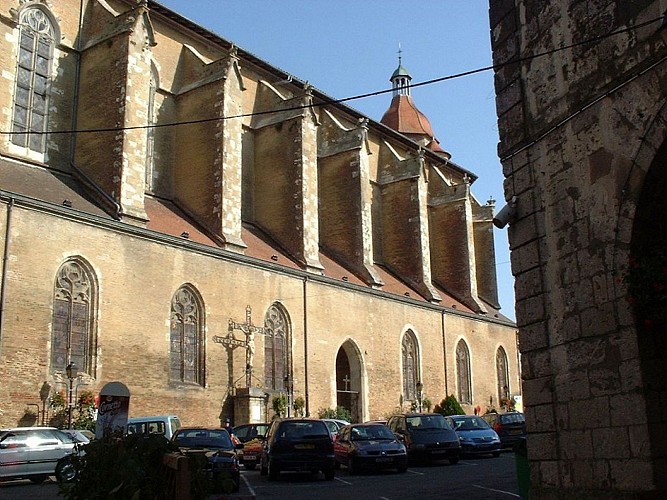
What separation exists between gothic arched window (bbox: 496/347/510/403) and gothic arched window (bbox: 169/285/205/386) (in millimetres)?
22055

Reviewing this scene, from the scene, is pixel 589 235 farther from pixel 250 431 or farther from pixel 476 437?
pixel 476 437

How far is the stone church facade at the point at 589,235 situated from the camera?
7.35m

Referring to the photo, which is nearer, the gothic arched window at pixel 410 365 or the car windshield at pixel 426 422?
the car windshield at pixel 426 422

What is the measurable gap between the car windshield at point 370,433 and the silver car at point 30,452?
6.58 meters

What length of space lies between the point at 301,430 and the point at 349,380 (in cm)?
1538

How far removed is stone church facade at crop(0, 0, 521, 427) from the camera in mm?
21422

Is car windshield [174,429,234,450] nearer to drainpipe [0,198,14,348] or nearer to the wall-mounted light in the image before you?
drainpipe [0,198,14,348]

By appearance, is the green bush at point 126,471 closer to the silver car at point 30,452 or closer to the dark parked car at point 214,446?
the dark parked car at point 214,446

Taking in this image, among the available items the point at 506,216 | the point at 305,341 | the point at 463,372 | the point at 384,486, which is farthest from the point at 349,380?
the point at 506,216

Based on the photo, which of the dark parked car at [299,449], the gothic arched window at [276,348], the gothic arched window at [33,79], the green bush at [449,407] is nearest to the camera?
the dark parked car at [299,449]

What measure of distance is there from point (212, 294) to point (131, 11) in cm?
958

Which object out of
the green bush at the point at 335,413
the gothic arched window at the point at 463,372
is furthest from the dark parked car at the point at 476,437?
the gothic arched window at the point at 463,372

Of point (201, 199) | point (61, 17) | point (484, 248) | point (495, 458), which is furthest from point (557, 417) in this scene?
point (484, 248)

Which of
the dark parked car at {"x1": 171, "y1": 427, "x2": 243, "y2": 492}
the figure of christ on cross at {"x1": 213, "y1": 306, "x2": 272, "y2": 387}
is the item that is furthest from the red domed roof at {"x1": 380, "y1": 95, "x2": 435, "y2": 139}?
the dark parked car at {"x1": 171, "y1": 427, "x2": 243, "y2": 492}
